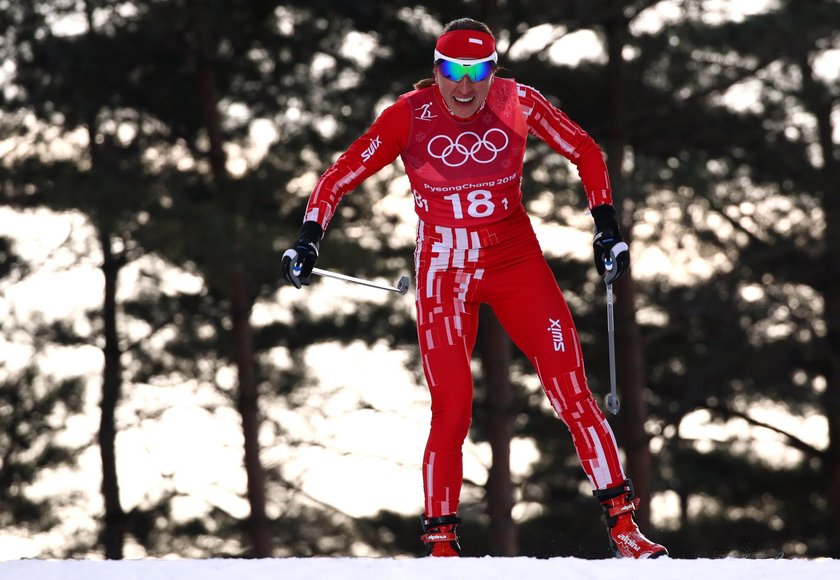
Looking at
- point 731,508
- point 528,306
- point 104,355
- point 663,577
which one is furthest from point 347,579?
point 731,508

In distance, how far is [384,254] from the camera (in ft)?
54.1

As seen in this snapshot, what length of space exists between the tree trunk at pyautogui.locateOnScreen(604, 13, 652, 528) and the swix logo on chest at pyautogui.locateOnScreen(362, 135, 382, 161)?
10.4m

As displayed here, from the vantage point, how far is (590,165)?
214 inches

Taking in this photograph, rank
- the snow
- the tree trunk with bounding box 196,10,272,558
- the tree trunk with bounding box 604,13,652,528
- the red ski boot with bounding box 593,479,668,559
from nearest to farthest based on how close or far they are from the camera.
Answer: the snow, the red ski boot with bounding box 593,479,668,559, the tree trunk with bounding box 604,13,652,528, the tree trunk with bounding box 196,10,272,558

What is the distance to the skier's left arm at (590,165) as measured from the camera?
526 centimetres

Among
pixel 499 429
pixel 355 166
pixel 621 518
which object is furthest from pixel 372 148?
pixel 499 429

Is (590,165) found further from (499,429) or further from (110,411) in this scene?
(110,411)

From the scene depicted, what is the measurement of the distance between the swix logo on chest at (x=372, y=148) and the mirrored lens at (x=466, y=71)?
Answer: 372 mm

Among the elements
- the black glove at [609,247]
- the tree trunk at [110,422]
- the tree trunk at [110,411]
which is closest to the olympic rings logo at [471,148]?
the black glove at [609,247]

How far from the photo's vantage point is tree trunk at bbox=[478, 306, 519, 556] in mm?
15266

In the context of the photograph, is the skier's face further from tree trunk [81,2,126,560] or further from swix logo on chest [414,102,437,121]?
tree trunk [81,2,126,560]

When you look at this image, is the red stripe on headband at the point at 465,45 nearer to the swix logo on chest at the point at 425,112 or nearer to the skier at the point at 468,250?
the skier at the point at 468,250

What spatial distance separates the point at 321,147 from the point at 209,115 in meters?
1.38

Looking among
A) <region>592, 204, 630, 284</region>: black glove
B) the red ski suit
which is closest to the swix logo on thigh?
the red ski suit
